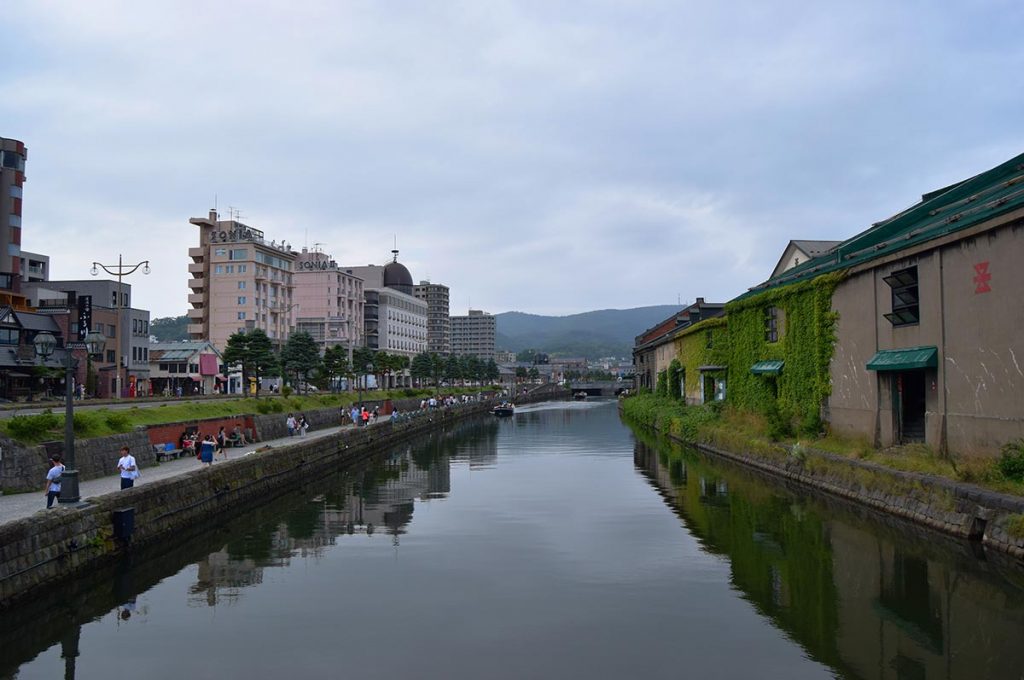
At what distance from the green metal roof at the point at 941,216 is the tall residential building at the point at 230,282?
92.1 meters

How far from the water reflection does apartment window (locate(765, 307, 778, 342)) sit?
16.1 meters

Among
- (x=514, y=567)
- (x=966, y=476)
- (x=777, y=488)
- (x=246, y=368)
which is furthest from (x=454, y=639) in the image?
(x=246, y=368)

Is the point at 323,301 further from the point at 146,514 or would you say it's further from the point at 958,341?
the point at 958,341

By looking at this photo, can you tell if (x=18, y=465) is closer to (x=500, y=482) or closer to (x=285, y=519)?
(x=285, y=519)

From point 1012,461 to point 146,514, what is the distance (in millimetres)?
24886

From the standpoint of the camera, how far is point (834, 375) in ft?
109

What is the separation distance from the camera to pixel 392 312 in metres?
145

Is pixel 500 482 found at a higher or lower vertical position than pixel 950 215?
lower

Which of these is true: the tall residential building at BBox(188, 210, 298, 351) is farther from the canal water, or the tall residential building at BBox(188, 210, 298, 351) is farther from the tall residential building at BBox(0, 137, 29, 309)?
the canal water

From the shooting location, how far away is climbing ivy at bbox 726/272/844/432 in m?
33.7

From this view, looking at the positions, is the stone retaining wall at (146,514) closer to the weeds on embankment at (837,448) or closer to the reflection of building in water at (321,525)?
the reflection of building in water at (321,525)

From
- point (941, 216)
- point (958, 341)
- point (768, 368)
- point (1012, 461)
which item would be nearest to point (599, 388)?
point (768, 368)

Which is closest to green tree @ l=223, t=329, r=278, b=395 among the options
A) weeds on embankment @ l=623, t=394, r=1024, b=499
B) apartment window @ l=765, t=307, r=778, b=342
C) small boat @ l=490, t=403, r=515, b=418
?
weeds on embankment @ l=623, t=394, r=1024, b=499

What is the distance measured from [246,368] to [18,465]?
128ft
